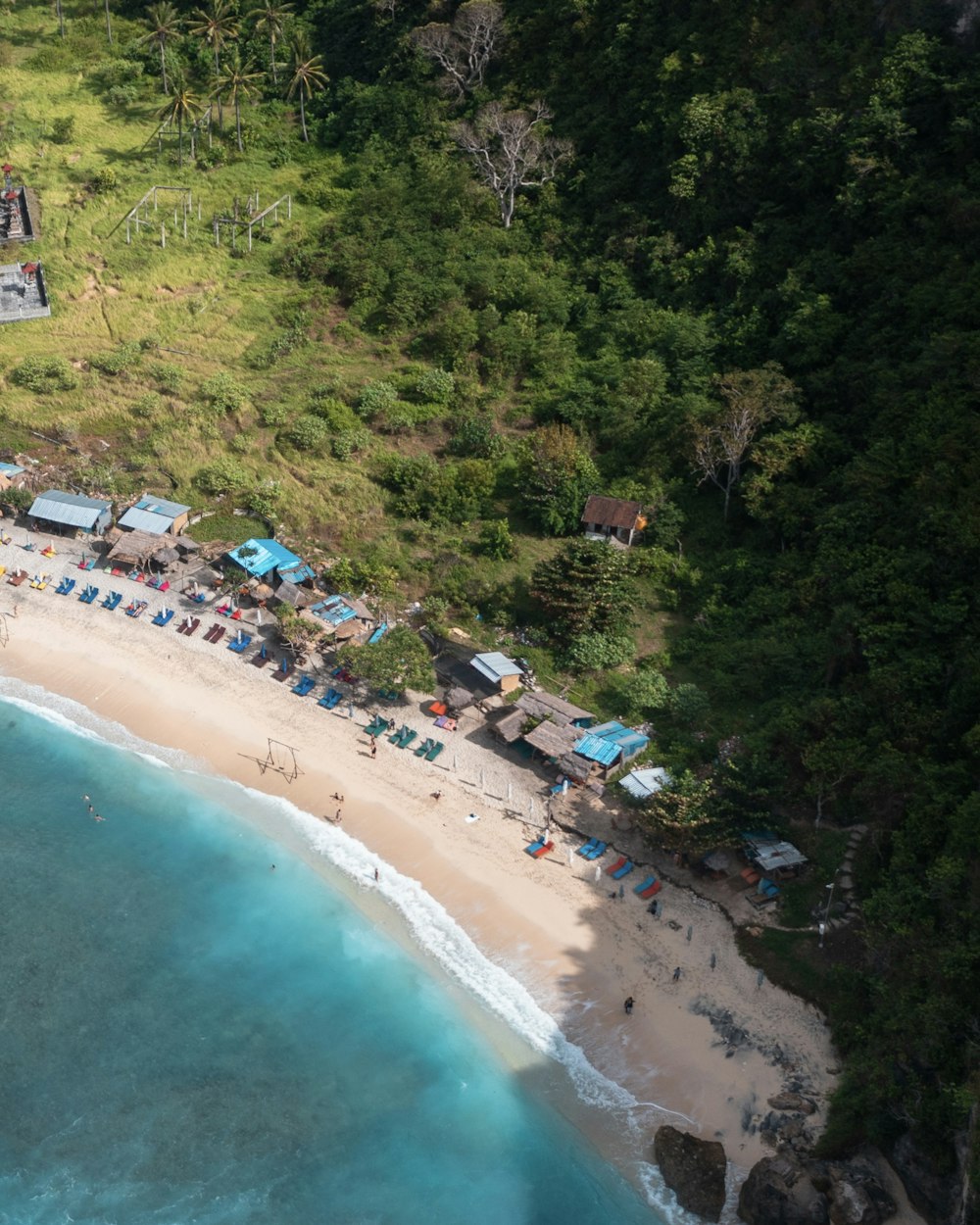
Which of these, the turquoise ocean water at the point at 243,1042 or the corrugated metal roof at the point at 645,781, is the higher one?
the corrugated metal roof at the point at 645,781

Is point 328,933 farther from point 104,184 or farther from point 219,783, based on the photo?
point 104,184

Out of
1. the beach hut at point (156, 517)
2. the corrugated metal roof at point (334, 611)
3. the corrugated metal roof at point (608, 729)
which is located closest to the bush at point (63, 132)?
the beach hut at point (156, 517)

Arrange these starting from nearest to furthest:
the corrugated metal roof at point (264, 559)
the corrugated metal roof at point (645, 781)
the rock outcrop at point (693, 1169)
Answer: the rock outcrop at point (693, 1169) → the corrugated metal roof at point (645, 781) → the corrugated metal roof at point (264, 559)

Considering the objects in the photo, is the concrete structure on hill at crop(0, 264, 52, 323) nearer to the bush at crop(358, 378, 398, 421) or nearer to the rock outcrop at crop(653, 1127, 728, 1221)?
the bush at crop(358, 378, 398, 421)

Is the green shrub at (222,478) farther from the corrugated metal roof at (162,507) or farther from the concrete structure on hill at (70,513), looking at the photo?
the concrete structure on hill at (70,513)

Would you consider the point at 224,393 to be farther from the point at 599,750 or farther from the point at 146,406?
the point at 599,750

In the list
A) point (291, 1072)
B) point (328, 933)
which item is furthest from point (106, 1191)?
point (328, 933)

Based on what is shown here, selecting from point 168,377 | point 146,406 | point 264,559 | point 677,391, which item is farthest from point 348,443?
point 677,391
